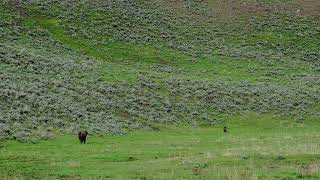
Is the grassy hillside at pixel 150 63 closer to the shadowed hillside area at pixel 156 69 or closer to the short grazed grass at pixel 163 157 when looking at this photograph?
the shadowed hillside area at pixel 156 69

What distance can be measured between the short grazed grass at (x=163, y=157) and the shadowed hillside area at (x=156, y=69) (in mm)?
347

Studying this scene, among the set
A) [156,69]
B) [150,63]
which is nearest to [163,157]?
[156,69]

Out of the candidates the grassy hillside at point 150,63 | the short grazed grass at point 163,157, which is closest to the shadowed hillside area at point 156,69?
the grassy hillside at point 150,63

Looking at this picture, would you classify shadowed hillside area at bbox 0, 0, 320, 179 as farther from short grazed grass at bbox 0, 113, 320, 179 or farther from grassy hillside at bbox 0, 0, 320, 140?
short grazed grass at bbox 0, 113, 320, 179

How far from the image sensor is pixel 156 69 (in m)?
76.6

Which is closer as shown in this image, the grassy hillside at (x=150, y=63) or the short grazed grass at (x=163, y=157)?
the short grazed grass at (x=163, y=157)

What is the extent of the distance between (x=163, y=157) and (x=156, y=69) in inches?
1704

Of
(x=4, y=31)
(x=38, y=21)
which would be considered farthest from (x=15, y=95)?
(x=38, y=21)

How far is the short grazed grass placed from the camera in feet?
88.6

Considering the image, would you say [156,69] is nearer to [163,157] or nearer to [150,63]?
[150,63]

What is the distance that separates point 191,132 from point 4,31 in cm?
4040

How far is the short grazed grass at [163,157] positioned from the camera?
27000 millimetres

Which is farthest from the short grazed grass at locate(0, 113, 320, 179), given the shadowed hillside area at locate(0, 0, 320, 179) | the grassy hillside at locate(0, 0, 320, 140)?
the grassy hillside at locate(0, 0, 320, 140)

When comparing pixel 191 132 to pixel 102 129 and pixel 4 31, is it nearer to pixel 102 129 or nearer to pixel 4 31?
pixel 102 129
